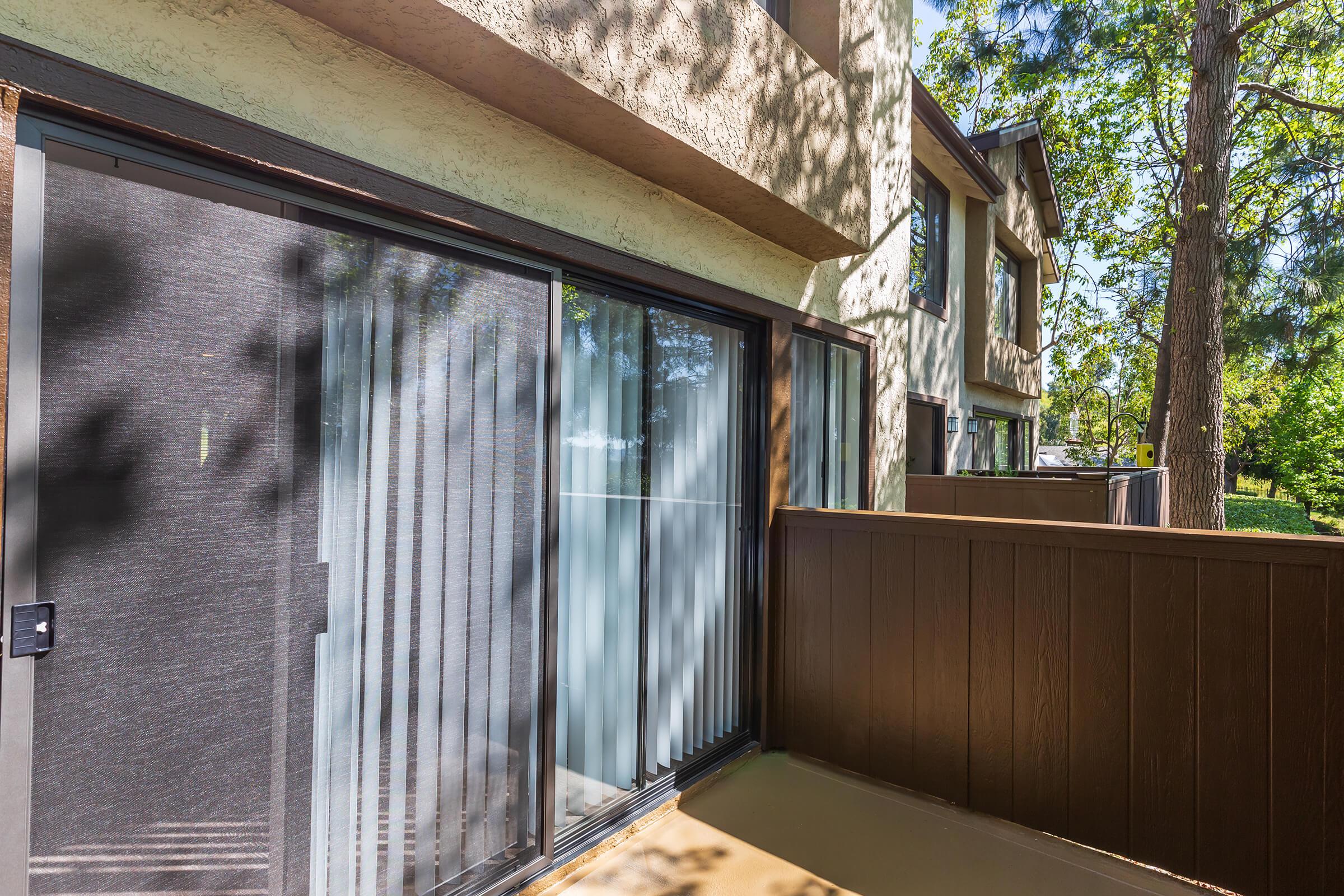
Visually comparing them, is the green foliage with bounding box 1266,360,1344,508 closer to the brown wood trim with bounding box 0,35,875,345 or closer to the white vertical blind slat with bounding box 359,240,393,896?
the brown wood trim with bounding box 0,35,875,345

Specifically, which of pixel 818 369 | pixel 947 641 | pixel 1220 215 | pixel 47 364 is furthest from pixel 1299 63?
pixel 47 364

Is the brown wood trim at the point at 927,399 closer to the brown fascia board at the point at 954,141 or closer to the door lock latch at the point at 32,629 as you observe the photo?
the brown fascia board at the point at 954,141

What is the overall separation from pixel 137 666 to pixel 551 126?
1930 mm

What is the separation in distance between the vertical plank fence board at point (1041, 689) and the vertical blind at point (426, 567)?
1994mm

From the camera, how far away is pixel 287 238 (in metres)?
1.74

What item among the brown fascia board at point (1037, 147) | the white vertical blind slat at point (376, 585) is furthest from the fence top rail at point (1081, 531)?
the brown fascia board at point (1037, 147)

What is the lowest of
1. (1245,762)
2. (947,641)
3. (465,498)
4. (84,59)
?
(1245,762)

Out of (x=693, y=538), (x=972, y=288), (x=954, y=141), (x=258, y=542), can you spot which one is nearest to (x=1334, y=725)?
(x=693, y=538)

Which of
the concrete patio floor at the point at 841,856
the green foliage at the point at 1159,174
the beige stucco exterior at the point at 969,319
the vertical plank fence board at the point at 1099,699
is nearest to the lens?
the concrete patio floor at the point at 841,856

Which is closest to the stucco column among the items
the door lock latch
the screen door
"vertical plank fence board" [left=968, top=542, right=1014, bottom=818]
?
"vertical plank fence board" [left=968, top=542, right=1014, bottom=818]

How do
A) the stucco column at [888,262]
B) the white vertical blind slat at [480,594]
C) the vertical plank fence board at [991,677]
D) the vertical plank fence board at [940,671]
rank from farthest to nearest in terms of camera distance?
the stucco column at [888,262] → the vertical plank fence board at [940,671] → the vertical plank fence board at [991,677] → the white vertical blind slat at [480,594]

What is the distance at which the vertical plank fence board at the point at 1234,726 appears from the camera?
93.3 inches

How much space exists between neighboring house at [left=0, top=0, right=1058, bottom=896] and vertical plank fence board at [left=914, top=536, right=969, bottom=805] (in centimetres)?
89

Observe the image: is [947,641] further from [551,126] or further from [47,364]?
[47,364]
